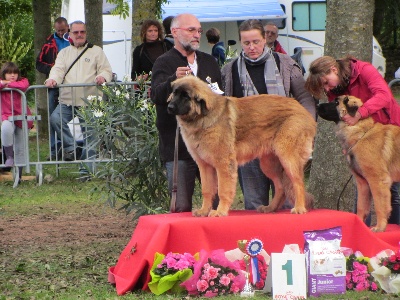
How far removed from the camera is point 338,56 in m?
9.02

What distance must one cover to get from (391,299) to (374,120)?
57.4 inches

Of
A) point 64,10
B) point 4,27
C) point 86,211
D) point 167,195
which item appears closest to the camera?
point 167,195

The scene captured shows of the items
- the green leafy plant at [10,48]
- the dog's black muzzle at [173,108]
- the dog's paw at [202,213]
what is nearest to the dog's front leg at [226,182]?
the dog's paw at [202,213]

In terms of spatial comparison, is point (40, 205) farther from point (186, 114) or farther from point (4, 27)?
point (4, 27)

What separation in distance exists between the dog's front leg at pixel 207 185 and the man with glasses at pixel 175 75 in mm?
Result: 629

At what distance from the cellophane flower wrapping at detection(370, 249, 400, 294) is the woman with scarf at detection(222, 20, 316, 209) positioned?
4.68 feet

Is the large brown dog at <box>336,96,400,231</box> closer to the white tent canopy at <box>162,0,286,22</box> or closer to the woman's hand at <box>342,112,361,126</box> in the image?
the woman's hand at <box>342,112,361,126</box>

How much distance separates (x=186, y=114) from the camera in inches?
246

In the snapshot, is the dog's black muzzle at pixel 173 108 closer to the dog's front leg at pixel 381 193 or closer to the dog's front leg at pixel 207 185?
the dog's front leg at pixel 207 185

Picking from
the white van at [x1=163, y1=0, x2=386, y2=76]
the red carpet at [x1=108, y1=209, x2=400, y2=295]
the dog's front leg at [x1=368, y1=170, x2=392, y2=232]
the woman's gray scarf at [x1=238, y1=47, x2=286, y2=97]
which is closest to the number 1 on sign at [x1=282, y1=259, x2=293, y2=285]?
the red carpet at [x1=108, y1=209, x2=400, y2=295]

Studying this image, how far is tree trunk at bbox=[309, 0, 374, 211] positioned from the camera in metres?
8.95

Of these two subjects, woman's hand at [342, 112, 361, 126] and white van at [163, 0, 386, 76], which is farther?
white van at [163, 0, 386, 76]

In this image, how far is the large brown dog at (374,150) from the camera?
6734 mm

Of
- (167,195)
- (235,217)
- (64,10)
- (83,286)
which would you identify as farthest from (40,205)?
(64,10)
